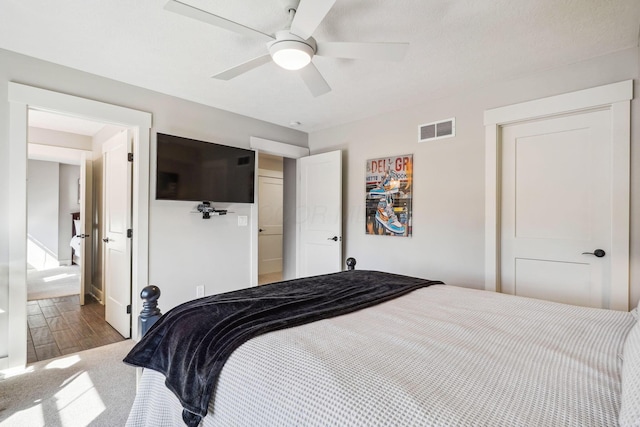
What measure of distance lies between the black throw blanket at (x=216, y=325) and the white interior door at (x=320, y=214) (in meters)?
2.00

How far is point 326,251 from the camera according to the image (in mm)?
3986

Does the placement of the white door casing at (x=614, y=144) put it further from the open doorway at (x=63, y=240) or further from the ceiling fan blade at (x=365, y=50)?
the open doorway at (x=63, y=240)

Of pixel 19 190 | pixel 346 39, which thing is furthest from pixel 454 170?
pixel 19 190

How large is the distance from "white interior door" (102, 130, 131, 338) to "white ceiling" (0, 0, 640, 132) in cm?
83

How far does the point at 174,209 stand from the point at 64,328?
1670 millimetres

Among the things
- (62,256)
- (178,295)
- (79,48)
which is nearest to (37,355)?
(178,295)

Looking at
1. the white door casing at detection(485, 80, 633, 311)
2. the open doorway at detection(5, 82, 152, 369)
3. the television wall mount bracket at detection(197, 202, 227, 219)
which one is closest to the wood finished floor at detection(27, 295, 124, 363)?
the open doorway at detection(5, 82, 152, 369)

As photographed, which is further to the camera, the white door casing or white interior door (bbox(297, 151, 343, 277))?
white interior door (bbox(297, 151, 343, 277))

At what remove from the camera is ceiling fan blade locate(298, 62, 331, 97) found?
2082 mm

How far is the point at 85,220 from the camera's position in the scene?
13.4 feet

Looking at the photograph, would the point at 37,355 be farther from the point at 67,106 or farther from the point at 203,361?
the point at 203,361

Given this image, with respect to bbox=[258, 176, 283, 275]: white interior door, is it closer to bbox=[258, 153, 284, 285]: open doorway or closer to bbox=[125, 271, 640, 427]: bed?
bbox=[258, 153, 284, 285]: open doorway

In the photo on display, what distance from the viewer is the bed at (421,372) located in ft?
2.45

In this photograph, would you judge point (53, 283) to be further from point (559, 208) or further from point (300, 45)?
point (559, 208)
